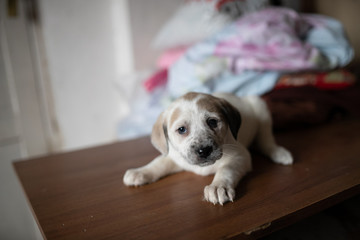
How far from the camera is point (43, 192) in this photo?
2.74ft

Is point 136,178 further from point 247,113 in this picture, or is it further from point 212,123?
point 247,113

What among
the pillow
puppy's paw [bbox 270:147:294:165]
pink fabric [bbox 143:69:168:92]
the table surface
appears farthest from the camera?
pink fabric [bbox 143:69:168:92]

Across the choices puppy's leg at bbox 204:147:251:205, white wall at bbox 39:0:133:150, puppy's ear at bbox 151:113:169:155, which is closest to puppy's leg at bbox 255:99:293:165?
puppy's leg at bbox 204:147:251:205

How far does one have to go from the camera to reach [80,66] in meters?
1.87

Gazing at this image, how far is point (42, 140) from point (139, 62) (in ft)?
2.79

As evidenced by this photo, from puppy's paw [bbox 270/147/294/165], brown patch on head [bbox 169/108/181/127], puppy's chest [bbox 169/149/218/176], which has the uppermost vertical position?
brown patch on head [bbox 169/108/181/127]

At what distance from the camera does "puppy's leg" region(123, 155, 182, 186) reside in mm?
830

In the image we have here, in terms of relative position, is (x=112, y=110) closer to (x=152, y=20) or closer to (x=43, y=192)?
(x=152, y=20)

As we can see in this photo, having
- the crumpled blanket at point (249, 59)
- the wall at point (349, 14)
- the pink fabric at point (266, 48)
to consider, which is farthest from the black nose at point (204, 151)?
the wall at point (349, 14)

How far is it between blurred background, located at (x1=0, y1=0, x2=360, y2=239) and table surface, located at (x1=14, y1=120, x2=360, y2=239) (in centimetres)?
60

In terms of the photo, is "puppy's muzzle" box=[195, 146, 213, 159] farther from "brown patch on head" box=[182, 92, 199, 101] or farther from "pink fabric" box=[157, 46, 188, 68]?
"pink fabric" box=[157, 46, 188, 68]

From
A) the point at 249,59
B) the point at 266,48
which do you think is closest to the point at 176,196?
the point at 249,59

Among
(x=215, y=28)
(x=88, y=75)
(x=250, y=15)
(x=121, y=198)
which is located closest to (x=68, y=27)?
(x=88, y=75)

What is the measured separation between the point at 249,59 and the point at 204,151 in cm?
70
